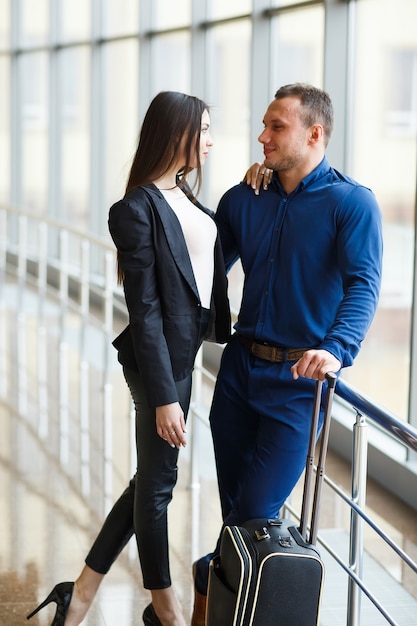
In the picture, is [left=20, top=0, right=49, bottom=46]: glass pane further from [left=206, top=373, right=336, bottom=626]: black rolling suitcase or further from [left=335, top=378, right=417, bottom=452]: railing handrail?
[left=206, top=373, right=336, bottom=626]: black rolling suitcase

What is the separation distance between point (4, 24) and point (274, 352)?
410 inches

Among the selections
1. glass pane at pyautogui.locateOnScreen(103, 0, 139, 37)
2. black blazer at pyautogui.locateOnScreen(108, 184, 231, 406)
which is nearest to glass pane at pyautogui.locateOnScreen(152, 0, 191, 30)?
glass pane at pyautogui.locateOnScreen(103, 0, 139, 37)

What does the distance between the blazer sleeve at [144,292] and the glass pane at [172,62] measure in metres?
5.37

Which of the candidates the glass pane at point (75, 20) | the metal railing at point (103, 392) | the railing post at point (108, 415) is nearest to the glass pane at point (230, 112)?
the metal railing at point (103, 392)

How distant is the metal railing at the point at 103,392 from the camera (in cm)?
243

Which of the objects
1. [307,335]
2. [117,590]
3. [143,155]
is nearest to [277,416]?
[307,335]

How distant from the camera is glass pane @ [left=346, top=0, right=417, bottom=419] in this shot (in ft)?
15.3

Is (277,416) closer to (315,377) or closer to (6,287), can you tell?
(315,377)

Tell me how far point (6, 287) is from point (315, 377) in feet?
26.2

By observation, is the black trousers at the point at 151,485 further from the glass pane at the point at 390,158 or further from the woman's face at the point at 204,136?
the glass pane at the point at 390,158

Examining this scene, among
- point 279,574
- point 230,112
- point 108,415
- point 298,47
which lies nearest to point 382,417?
point 279,574

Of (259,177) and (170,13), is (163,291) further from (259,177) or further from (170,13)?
(170,13)

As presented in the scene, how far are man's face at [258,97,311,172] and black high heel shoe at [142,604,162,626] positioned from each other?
50.8 inches

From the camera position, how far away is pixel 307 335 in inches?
103
